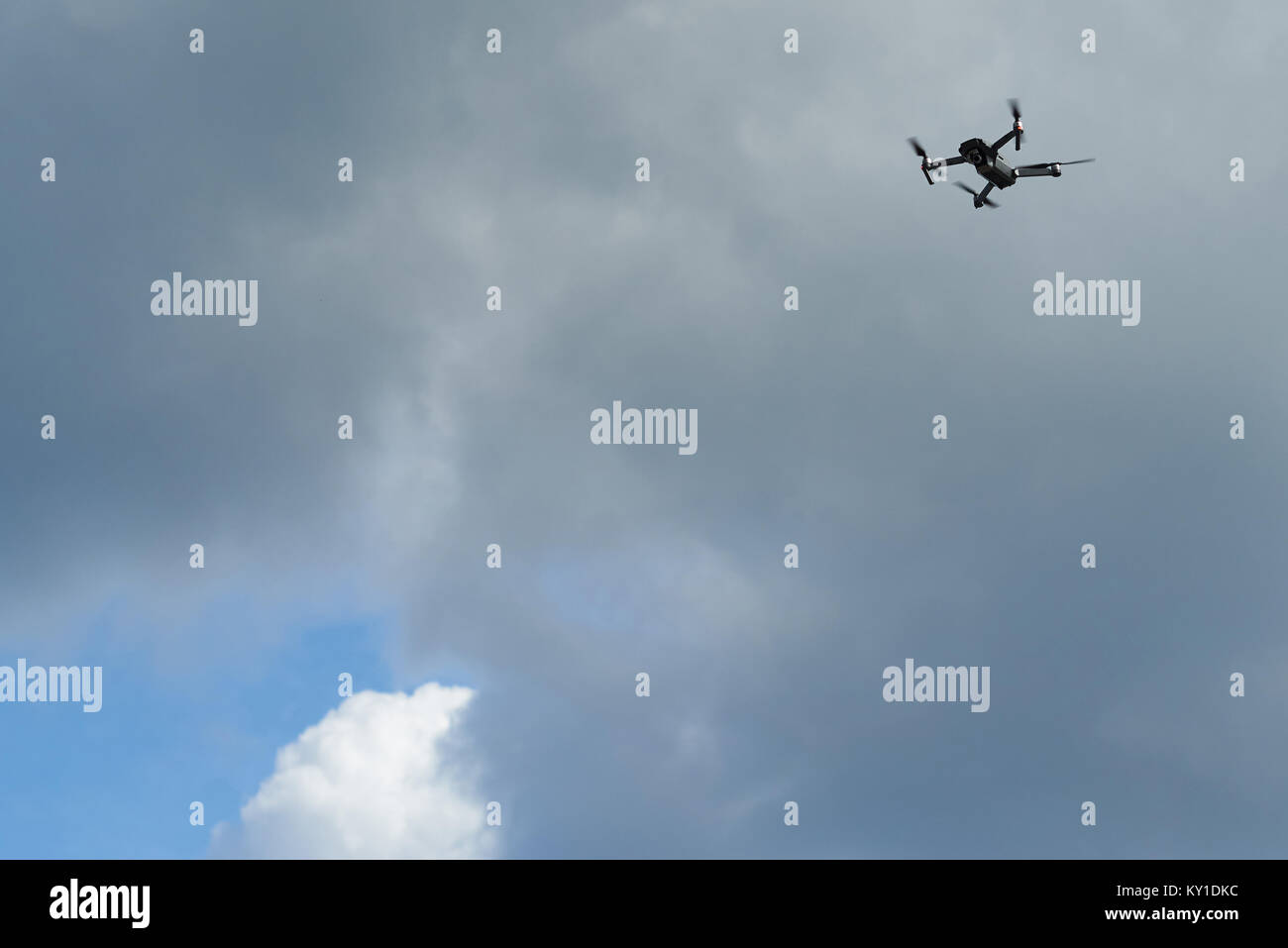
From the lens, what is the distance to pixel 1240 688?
133750mm
